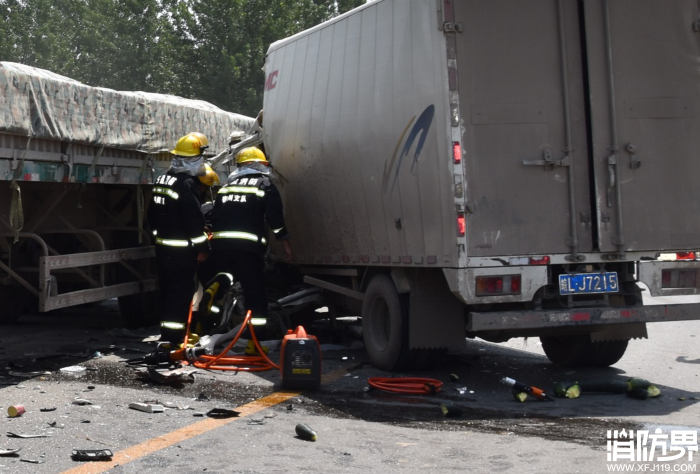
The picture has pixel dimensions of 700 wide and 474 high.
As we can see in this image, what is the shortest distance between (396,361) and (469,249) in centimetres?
144

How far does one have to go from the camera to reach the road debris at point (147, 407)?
245 inches

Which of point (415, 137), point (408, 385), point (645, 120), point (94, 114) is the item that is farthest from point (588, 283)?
point (94, 114)

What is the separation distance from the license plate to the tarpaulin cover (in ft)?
15.0

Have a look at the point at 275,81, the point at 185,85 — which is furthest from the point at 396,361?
the point at 185,85

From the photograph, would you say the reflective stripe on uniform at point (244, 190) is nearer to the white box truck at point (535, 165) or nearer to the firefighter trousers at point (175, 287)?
the firefighter trousers at point (175, 287)

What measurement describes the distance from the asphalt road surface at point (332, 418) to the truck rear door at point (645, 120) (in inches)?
54.1

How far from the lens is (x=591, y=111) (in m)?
7.20

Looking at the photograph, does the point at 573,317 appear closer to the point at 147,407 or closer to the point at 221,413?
the point at 221,413

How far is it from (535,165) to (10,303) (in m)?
6.99

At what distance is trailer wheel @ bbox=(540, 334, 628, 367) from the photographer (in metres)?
8.26

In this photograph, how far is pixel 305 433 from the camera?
18.2ft

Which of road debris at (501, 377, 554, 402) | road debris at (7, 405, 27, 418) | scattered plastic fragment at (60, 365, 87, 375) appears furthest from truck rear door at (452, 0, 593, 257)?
scattered plastic fragment at (60, 365, 87, 375)

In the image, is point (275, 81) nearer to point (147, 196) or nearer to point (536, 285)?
point (147, 196)

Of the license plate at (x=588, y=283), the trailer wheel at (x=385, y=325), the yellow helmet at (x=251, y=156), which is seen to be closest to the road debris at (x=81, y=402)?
the trailer wheel at (x=385, y=325)
